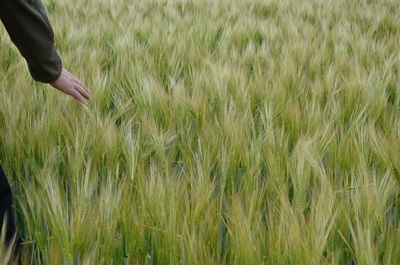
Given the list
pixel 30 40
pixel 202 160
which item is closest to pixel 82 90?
pixel 30 40

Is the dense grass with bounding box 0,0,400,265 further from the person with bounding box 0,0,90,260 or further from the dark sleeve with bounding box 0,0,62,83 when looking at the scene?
the dark sleeve with bounding box 0,0,62,83

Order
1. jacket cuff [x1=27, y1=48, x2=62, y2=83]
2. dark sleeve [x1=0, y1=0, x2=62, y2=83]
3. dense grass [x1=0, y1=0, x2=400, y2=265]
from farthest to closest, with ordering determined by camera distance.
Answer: jacket cuff [x1=27, y1=48, x2=62, y2=83], dark sleeve [x1=0, y1=0, x2=62, y2=83], dense grass [x1=0, y1=0, x2=400, y2=265]

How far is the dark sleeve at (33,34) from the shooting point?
78cm

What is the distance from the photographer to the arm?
778 millimetres

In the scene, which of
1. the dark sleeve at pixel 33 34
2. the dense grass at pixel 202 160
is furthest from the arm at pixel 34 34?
the dense grass at pixel 202 160

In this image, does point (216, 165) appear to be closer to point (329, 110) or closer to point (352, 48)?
point (329, 110)

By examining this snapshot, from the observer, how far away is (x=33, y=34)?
815 millimetres

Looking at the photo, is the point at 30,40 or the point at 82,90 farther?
the point at 82,90

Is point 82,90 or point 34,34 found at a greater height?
point 34,34

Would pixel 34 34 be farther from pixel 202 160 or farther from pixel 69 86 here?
pixel 202 160

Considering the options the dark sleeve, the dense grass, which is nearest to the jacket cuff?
the dark sleeve

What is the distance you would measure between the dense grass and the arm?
14 cm

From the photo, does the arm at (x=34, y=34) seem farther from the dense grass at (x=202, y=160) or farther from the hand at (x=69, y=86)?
the dense grass at (x=202, y=160)

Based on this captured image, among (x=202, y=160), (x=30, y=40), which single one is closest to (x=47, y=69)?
(x=30, y=40)
